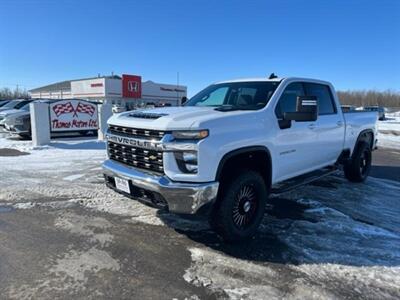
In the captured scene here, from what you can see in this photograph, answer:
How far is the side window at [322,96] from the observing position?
573 cm

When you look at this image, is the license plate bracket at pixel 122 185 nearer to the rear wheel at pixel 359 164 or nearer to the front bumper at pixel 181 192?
the front bumper at pixel 181 192

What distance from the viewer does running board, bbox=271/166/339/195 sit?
4.64 m

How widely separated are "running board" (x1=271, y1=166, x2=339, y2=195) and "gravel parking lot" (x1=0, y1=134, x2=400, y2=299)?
0.49 metres

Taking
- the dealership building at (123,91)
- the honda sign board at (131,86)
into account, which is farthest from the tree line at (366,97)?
the honda sign board at (131,86)

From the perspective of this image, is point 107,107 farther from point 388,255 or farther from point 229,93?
point 388,255

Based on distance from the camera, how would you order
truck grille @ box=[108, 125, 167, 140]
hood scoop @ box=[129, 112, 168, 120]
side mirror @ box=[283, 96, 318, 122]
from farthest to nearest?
1. side mirror @ box=[283, 96, 318, 122]
2. hood scoop @ box=[129, 112, 168, 120]
3. truck grille @ box=[108, 125, 167, 140]

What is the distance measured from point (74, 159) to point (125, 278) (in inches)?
265

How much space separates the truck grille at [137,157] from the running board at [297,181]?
1.70 metres

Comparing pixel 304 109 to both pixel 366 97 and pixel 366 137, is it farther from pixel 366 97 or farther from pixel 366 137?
pixel 366 97

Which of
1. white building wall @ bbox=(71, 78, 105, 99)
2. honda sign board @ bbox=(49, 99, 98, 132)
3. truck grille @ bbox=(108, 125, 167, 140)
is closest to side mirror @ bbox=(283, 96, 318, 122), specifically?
truck grille @ bbox=(108, 125, 167, 140)

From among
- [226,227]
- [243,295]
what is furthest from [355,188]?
[243,295]

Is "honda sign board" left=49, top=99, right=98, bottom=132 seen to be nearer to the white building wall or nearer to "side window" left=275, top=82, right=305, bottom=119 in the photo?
"side window" left=275, top=82, right=305, bottom=119

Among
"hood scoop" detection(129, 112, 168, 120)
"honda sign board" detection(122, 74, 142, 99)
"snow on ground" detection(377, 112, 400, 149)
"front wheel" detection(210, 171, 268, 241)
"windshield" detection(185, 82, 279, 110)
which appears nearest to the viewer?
"front wheel" detection(210, 171, 268, 241)

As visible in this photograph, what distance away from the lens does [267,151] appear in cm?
432
